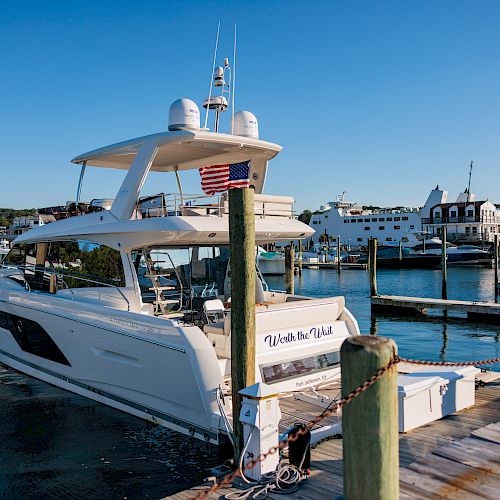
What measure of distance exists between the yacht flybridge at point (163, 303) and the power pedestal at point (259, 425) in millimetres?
1215

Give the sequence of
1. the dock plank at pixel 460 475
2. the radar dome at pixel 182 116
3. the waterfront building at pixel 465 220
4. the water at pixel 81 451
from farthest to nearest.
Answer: the waterfront building at pixel 465 220, the radar dome at pixel 182 116, the water at pixel 81 451, the dock plank at pixel 460 475

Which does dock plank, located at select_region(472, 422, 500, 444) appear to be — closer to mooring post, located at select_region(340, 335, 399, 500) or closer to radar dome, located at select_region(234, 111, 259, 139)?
mooring post, located at select_region(340, 335, 399, 500)

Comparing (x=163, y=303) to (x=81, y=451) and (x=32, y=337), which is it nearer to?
(x=81, y=451)

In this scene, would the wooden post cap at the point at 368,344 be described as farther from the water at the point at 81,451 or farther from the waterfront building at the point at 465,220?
the waterfront building at the point at 465,220

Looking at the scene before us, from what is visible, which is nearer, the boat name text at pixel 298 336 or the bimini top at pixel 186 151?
the boat name text at pixel 298 336

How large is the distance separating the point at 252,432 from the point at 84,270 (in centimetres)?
562

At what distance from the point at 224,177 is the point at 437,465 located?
711cm

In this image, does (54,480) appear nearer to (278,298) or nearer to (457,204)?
(278,298)

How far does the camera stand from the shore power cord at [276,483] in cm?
489

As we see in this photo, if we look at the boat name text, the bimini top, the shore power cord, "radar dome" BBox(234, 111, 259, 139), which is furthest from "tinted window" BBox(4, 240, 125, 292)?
the shore power cord

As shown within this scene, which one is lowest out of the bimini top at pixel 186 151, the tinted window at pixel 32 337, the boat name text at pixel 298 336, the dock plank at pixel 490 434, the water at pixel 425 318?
the water at pixel 425 318

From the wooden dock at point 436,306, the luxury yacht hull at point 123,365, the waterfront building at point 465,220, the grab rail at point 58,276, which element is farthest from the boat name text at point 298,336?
the waterfront building at point 465,220

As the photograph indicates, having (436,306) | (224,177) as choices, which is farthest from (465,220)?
(224,177)

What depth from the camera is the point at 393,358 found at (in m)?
3.59
